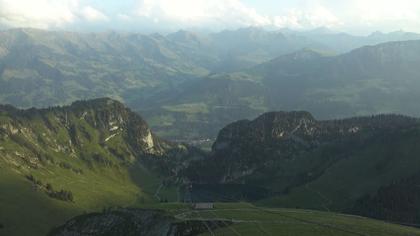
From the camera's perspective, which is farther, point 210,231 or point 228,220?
point 228,220

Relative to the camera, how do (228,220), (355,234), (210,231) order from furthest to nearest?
(228,220), (210,231), (355,234)

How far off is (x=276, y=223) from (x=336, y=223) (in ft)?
66.1

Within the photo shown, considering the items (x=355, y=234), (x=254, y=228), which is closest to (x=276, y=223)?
(x=254, y=228)

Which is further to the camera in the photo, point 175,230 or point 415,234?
point 175,230

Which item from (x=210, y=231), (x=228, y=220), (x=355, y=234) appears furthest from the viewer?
(x=228, y=220)

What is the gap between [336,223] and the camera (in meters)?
192

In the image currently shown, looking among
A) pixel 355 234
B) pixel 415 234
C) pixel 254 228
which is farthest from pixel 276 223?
pixel 415 234

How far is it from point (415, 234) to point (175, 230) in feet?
256

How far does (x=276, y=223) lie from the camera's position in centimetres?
19262

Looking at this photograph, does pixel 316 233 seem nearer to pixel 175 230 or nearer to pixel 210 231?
pixel 210 231

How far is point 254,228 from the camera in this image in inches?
7234

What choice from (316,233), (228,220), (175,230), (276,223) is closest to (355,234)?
(316,233)

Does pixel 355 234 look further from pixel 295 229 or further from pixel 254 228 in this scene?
pixel 254 228

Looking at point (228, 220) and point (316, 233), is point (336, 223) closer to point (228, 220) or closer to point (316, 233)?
point (316, 233)
